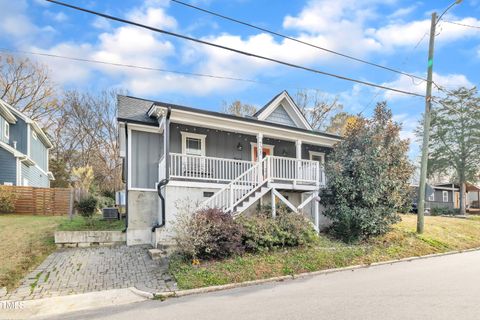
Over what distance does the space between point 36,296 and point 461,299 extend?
823 cm

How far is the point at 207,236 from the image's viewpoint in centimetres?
830

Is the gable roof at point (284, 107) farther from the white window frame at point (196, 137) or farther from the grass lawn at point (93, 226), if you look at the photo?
the grass lawn at point (93, 226)

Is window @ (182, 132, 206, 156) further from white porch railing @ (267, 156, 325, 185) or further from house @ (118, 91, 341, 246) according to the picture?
white porch railing @ (267, 156, 325, 185)

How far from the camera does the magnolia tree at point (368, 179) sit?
11.3 metres

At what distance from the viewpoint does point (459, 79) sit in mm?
14156

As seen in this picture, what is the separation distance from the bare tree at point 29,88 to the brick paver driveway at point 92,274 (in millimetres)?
25287

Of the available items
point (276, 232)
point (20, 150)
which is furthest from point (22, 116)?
point (276, 232)

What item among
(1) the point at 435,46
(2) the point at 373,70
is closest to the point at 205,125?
(2) the point at 373,70

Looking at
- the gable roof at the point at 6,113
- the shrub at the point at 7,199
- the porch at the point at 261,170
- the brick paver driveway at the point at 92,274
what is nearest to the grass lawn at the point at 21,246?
the brick paver driveway at the point at 92,274

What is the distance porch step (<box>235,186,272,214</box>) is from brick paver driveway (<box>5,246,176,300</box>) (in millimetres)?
3349

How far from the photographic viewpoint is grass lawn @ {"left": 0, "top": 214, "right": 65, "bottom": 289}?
25.7ft

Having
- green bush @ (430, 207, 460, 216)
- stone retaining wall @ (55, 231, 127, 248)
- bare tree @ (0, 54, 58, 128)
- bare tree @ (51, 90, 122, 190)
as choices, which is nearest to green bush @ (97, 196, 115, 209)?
stone retaining wall @ (55, 231, 127, 248)

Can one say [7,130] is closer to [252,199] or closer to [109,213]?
[109,213]

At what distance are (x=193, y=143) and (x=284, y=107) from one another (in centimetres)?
659
